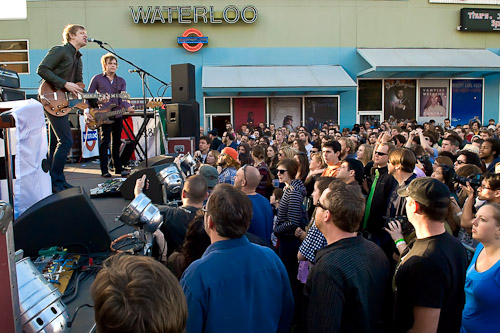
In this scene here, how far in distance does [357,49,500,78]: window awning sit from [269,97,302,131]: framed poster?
9.83 feet

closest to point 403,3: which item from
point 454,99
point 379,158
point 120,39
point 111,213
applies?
point 454,99

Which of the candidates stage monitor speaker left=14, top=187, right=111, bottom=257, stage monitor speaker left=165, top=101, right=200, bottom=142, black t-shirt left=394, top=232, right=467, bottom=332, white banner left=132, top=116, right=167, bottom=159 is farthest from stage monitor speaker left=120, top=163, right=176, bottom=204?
stage monitor speaker left=165, top=101, right=200, bottom=142

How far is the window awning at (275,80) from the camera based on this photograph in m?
16.7

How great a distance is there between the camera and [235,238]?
218cm

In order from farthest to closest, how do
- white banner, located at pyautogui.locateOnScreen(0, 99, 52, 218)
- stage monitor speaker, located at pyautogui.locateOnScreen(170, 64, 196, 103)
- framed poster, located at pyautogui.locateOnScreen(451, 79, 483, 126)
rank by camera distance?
1. framed poster, located at pyautogui.locateOnScreen(451, 79, 483, 126)
2. stage monitor speaker, located at pyautogui.locateOnScreen(170, 64, 196, 103)
3. white banner, located at pyautogui.locateOnScreen(0, 99, 52, 218)

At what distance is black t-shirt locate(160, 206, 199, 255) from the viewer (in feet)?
10.9

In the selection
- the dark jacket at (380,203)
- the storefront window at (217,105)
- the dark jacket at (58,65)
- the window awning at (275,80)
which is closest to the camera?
the dark jacket at (380,203)

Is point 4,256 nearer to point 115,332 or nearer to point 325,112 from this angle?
point 115,332

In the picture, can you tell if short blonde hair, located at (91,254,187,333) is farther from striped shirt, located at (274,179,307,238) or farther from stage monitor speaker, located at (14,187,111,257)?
striped shirt, located at (274,179,307,238)

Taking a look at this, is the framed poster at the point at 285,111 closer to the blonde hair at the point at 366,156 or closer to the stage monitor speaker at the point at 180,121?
the stage monitor speaker at the point at 180,121

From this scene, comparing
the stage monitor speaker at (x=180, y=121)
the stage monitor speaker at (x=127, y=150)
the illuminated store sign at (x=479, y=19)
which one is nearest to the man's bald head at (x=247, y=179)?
the stage monitor speaker at (x=127, y=150)

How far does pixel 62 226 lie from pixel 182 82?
7.50 metres

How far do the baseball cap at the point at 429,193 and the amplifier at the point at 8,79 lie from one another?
13.9 ft

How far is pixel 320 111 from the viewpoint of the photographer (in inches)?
746
